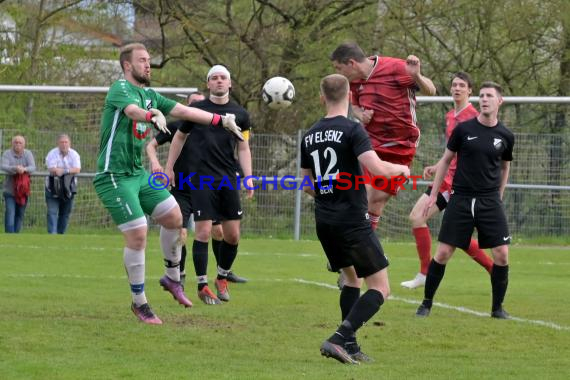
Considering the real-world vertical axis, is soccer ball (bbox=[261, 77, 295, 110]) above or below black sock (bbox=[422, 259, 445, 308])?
above

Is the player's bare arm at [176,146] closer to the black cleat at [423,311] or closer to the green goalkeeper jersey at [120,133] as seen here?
the green goalkeeper jersey at [120,133]

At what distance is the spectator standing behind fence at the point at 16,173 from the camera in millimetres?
19281

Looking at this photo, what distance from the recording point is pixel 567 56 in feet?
77.3

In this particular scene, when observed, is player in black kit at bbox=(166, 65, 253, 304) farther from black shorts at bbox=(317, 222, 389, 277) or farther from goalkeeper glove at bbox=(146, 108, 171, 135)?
black shorts at bbox=(317, 222, 389, 277)

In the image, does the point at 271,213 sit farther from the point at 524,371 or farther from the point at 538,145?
the point at 524,371

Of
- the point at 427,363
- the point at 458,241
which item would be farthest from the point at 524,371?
the point at 458,241

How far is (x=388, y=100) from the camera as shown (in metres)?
9.95

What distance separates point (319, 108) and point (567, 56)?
Result: 5844 millimetres

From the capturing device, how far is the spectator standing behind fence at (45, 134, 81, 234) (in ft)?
63.3

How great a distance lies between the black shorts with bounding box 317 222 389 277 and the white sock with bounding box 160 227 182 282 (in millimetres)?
2691

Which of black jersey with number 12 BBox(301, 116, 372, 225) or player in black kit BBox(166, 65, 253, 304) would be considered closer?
black jersey with number 12 BBox(301, 116, 372, 225)

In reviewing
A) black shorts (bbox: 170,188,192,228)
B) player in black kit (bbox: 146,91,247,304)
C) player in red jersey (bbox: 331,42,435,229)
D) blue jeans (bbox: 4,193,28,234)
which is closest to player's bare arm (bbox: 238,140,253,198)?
player in black kit (bbox: 146,91,247,304)

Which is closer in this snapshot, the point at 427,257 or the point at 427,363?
the point at 427,363

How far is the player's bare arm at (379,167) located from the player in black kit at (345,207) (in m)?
0.06
